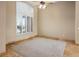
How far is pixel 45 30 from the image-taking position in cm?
215

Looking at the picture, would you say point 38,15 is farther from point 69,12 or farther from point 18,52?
point 18,52

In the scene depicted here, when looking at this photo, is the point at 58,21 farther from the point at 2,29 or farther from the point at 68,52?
the point at 2,29

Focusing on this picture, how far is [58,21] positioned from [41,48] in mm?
515

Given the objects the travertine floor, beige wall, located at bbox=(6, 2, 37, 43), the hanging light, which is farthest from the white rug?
the hanging light

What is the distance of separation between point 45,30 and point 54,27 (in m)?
0.15

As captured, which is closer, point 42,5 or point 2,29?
point 2,29

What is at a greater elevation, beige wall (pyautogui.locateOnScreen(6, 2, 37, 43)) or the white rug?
beige wall (pyautogui.locateOnScreen(6, 2, 37, 43))

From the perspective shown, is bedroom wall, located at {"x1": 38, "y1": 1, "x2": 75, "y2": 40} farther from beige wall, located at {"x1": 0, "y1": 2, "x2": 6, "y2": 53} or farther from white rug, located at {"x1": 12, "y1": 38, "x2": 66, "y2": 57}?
beige wall, located at {"x1": 0, "y1": 2, "x2": 6, "y2": 53}

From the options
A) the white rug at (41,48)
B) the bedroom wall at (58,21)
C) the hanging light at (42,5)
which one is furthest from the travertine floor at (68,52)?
the hanging light at (42,5)

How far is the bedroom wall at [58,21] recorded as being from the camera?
2094mm

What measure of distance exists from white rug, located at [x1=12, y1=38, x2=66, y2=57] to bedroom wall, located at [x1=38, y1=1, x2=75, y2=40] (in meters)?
0.12

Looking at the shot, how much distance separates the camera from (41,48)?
210cm

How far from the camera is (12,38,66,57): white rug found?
2.08 meters

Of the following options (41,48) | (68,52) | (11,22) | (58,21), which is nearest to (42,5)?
(58,21)
